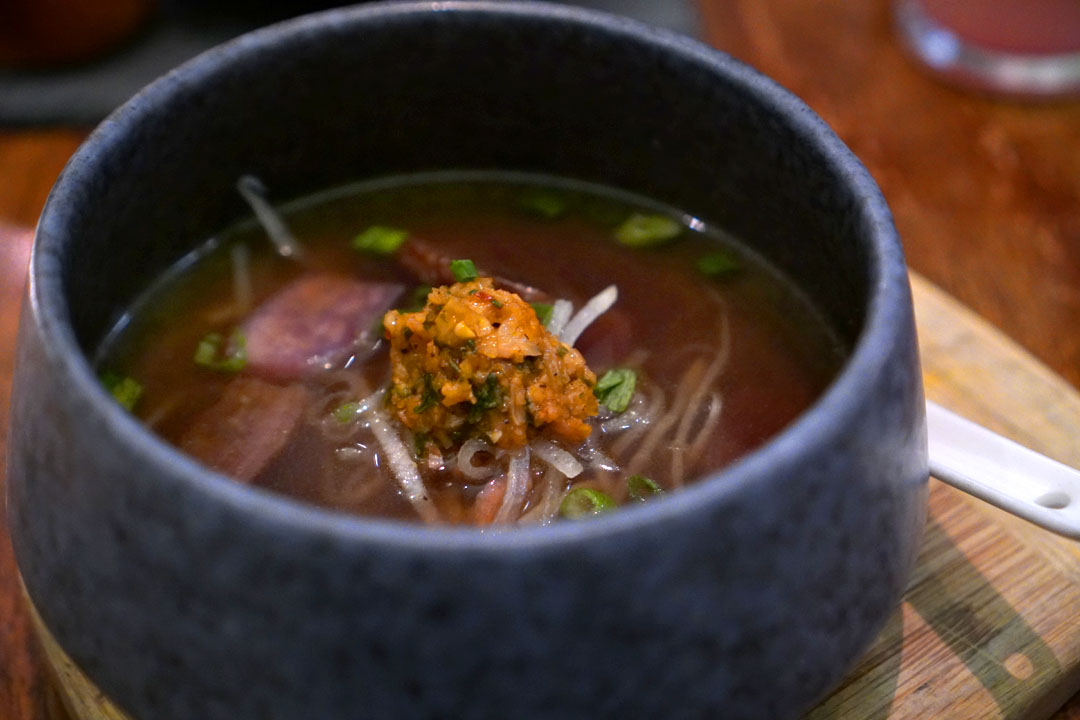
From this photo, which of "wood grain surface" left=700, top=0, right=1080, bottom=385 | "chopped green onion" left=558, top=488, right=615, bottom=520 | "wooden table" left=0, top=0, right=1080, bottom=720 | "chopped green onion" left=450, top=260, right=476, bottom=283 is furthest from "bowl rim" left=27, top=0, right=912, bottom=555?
"wood grain surface" left=700, top=0, right=1080, bottom=385

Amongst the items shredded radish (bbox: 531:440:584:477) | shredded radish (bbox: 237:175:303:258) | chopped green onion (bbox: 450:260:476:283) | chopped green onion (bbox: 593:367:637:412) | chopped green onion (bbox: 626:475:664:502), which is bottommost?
chopped green onion (bbox: 626:475:664:502)

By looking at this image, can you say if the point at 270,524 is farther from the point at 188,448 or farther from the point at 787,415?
the point at 787,415

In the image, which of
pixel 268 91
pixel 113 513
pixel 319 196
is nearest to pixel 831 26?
pixel 319 196

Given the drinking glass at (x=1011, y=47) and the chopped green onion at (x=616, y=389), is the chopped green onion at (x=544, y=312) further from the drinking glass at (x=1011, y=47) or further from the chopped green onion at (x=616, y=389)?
the drinking glass at (x=1011, y=47)

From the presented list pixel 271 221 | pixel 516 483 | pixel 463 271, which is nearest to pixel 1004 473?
pixel 516 483

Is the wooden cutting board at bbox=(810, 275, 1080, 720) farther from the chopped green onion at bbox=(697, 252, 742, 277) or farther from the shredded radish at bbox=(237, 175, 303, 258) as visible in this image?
the shredded radish at bbox=(237, 175, 303, 258)

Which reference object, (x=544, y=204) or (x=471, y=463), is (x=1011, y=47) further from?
(x=471, y=463)

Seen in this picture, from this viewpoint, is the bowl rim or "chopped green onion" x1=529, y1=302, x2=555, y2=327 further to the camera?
"chopped green onion" x1=529, y1=302, x2=555, y2=327
